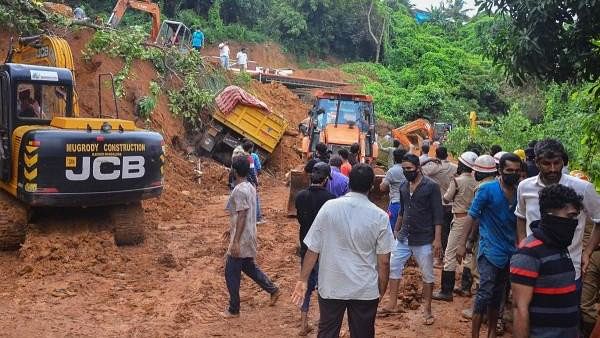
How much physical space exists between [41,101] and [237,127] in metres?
Answer: 9.06

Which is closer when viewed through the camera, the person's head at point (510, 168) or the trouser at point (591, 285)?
the trouser at point (591, 285)

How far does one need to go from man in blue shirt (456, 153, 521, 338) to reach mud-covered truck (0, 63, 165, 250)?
509cm

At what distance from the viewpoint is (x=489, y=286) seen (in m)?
5.23

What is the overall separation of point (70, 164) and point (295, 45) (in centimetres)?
3098

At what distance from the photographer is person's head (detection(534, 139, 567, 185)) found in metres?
4.38

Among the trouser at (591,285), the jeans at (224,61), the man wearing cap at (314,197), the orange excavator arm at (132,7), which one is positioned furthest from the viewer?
the jeans at (224,61)

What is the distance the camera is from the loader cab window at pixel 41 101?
8.61 metres

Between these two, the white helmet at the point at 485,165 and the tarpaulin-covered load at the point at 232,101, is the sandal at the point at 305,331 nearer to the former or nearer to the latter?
the white helmet at the point at 485,165

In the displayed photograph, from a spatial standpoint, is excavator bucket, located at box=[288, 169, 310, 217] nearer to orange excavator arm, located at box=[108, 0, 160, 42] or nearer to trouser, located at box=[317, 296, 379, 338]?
trouser, located at box=[317, 296, 379, 338]

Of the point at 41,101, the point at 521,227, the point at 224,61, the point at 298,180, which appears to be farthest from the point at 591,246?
the point at 224,61

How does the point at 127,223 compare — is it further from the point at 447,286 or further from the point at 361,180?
the point at 361,180

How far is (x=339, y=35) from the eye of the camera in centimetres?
3953

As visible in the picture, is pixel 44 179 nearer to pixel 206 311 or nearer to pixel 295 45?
pixel 206 311

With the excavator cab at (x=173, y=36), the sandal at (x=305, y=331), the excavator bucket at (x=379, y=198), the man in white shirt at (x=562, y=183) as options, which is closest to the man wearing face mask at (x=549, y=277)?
the man in white shirt at (x=562, y=183)
